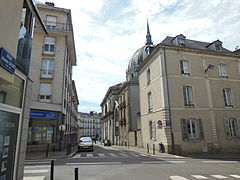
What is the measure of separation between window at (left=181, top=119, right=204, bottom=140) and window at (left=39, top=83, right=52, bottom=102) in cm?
1433

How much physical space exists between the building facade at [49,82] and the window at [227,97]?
1672 centimetres

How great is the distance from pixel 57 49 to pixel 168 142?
16.0 m

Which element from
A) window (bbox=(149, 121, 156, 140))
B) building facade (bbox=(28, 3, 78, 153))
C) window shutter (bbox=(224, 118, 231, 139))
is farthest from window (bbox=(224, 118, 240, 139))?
building facade (bbox=(28, 3, 78, 153))

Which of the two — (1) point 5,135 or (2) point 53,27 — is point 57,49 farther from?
(1) point 5,135

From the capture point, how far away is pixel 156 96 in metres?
18.4

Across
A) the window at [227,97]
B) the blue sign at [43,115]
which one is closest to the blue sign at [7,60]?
the blue sign at [43,115]

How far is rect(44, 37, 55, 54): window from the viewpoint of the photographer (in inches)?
816

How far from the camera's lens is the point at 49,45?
20.9 metres

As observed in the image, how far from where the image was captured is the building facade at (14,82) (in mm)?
3670

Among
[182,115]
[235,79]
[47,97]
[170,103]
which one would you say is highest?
[235,79]

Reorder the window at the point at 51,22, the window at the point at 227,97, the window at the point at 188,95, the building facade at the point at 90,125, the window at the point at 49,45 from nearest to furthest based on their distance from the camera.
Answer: the window at the point at 188,95 → the window at the point at 227,97 → the window at the point at 49,45 → the window at the point at 51,22 → the building facade at the point at 90,125

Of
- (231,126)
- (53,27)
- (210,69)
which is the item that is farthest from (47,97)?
(231,126)

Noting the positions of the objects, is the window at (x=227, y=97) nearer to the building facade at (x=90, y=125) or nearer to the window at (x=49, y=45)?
the window at (x=49, y=45)

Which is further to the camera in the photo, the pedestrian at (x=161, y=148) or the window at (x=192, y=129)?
the window at (x=192, y=129)
